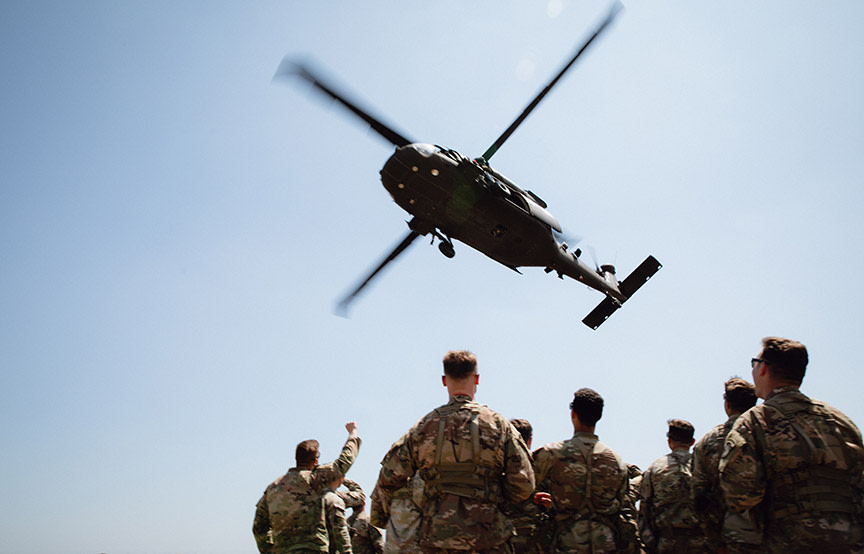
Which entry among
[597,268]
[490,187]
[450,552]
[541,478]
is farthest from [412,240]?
[450,552]

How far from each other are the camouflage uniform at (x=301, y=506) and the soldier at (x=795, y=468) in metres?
4.22

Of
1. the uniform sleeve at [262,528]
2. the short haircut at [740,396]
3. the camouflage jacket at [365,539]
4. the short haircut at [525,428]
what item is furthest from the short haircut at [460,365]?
the camouflage jacket at [365,539]

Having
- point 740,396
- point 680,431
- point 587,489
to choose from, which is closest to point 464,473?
point 587,489

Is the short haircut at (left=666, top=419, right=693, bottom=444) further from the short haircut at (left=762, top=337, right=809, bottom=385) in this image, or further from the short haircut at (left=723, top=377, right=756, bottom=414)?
the short haircut at (left=762, top=337, right=809, bottom=385)

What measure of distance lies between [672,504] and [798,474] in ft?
7.61

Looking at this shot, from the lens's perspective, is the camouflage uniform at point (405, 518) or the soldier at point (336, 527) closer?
the camouflage uniform at point (405, 518)

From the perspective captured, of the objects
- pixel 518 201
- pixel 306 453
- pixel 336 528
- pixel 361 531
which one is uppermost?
pixel 518 201

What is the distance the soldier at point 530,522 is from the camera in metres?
4.12

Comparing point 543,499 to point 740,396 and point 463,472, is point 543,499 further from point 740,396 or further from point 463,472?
point 740,396

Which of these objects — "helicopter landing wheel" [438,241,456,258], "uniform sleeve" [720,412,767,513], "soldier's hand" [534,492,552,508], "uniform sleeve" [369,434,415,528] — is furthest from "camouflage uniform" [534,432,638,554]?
"helicopter landing wheel" [438,241,456,258]

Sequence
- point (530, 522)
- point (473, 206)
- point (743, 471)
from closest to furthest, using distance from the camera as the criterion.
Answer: point (743, 471) → point (530, 522) → point (473, 206)

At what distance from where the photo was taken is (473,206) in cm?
1168

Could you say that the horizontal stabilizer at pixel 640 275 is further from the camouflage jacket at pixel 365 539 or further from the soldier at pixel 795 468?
the soldier at pixel 795 468

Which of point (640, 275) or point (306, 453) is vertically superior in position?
point (640, 275)
